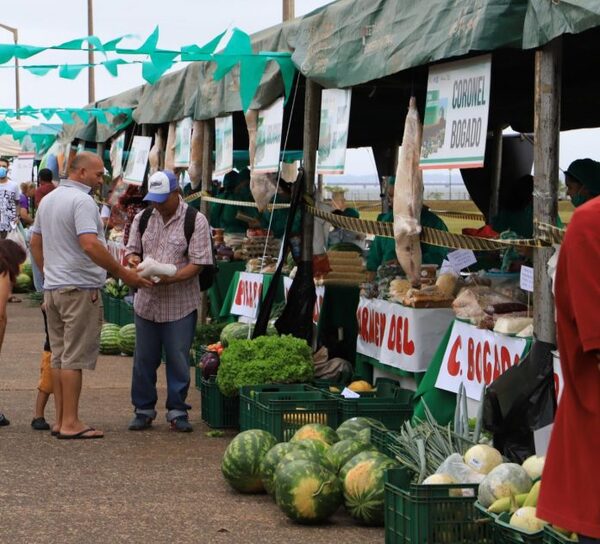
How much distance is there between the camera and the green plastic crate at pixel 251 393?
26.6ft

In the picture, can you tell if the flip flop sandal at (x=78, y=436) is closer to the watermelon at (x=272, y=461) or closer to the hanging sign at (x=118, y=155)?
the watermelon at (x=272, y=461)

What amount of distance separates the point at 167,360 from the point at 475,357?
2.66m

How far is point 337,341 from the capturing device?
1028 cm

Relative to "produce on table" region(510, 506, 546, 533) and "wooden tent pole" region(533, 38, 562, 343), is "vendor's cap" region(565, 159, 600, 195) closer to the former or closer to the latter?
"wooden tent pole" region(533, 38, 562, 343)

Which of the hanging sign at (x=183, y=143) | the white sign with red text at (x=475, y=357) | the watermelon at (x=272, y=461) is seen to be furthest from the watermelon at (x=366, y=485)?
the hanging sign at (x=183, y=143)

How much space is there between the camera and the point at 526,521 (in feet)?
15.3

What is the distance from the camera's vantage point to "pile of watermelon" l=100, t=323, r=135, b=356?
47.0 feet

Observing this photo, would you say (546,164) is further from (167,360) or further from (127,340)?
(127,340)

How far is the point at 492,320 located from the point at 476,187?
7896 mm

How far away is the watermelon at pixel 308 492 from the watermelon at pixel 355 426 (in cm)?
60

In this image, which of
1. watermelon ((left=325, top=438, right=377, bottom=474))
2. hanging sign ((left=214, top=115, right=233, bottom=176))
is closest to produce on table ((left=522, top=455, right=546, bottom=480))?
watermelon ((left=325, top=438, right=377, bottom=474))

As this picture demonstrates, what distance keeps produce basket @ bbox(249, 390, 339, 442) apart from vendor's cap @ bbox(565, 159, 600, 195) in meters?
3.72

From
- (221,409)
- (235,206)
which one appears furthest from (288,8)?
(221,409)

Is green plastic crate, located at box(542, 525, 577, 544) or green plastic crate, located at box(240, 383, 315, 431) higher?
green plastic crate, located at box(542, 525, 577, 544)
